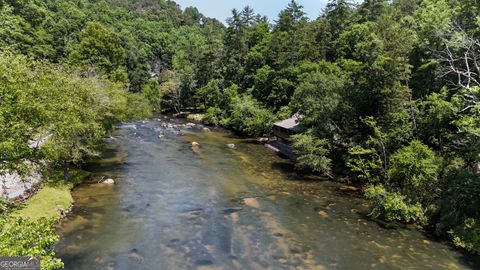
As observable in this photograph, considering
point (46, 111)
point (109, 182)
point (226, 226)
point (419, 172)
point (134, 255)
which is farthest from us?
point (109, 182)

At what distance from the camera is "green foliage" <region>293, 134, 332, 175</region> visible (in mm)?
39656

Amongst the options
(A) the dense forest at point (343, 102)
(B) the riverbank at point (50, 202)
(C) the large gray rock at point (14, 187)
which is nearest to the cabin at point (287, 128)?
(A) the dense forest at point (343, 102)

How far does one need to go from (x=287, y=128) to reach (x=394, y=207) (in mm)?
25869

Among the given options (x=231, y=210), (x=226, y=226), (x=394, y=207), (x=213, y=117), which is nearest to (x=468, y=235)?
(x=394, y=207)

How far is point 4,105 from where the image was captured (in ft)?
61.3

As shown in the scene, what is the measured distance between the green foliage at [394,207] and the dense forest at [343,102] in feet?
0.35

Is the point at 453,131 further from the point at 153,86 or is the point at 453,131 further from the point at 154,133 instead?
the point at 153,86

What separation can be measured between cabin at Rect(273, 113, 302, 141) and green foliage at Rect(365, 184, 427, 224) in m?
21.9

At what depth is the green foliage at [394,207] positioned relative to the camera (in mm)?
28625

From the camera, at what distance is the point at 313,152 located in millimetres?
41188

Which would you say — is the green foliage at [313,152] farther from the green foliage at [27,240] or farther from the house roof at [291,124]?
the green foliage at [27,240]

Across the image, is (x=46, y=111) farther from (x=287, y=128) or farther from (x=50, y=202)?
(x=287, y=128)

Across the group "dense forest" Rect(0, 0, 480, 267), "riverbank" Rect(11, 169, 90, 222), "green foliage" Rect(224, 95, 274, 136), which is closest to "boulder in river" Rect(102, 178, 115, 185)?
"riverbank" Rect(11, 169, 90, 222)

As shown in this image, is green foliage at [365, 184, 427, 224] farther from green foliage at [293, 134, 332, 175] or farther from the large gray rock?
the large gray rock
